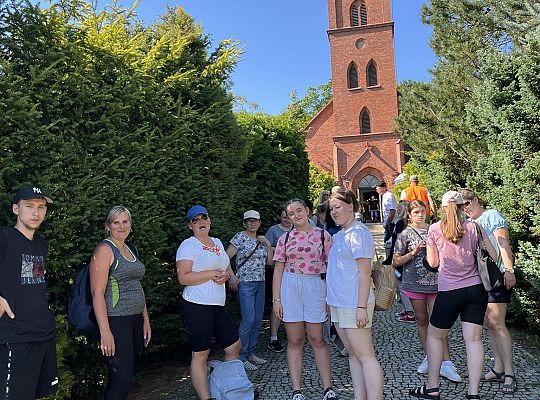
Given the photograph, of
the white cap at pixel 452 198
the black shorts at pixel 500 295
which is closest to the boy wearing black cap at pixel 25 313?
the white cap at pixel 452 198

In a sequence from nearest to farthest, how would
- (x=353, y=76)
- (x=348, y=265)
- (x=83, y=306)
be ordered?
(x=83, y=306)
(x=348, y=265)
(x=353, y=76)

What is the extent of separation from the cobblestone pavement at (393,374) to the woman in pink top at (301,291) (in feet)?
1.59

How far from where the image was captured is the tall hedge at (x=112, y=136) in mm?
4027

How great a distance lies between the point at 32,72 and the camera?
13.3 ft

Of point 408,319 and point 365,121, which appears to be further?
point 365,121

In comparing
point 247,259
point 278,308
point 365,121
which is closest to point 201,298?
point 278,308

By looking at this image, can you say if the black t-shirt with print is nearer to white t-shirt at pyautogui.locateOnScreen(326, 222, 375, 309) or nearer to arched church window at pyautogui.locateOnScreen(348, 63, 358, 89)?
white t-shirt at pyautogui.locateOnScreen(326, 222, 375, 309)

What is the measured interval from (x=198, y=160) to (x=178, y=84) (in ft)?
3.25

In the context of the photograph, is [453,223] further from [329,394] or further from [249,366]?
[249,366]

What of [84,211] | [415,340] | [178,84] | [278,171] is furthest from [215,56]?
[415,340]

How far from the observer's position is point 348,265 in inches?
157

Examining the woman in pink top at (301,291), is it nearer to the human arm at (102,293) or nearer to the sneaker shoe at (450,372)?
the sneaker shoe at (450,372)

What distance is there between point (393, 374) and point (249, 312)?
178 cm

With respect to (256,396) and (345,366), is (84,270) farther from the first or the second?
(345,366)
